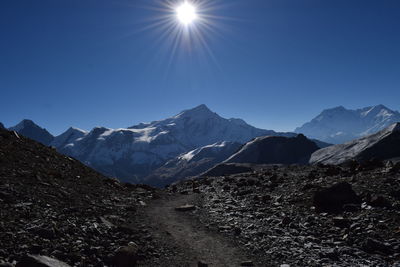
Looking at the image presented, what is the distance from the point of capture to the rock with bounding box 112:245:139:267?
397 inches

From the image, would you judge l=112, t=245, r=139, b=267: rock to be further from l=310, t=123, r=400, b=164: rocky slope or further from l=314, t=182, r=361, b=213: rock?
l=310, t=123, r=400, b=164: rocky slope

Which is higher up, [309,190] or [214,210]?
[309,190]

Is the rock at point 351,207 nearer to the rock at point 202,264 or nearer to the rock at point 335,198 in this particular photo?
the rock at point 335,198

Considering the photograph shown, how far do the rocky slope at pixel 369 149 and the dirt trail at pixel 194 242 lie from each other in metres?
98.1

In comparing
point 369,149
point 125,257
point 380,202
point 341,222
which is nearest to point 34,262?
point 125,257

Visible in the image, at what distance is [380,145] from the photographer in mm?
112625

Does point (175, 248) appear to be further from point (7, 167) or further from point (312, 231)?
point (7, 167)

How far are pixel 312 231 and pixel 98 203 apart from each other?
13.6 m

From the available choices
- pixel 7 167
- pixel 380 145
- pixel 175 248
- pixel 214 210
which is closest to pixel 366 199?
pixel 214 210

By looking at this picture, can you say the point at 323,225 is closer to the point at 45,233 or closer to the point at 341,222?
the point at 341,222

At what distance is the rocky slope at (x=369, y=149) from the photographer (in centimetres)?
10581

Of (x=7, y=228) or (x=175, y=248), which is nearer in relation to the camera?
(x=7, y=228)

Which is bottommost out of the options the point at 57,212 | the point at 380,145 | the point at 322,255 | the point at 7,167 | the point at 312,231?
the point at 322,255

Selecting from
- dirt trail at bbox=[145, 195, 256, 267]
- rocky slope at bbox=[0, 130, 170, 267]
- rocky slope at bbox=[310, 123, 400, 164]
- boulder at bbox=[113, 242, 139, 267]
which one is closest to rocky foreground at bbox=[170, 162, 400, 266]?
dirt trail at bbox=[145, 195, 256, 267]
